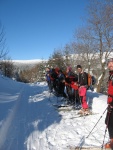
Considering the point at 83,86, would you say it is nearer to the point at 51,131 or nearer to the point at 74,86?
the point at 74,86

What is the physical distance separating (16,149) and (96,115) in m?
4.07

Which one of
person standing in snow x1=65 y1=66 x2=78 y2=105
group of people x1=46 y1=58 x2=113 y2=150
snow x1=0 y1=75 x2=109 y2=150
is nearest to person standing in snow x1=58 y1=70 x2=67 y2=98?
group of people x1=46 y1=58 x2=113 y2=150

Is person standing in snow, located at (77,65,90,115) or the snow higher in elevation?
person standing in snow, located at (77,65,90,115)

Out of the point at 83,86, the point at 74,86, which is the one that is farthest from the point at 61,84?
the point at 83,86

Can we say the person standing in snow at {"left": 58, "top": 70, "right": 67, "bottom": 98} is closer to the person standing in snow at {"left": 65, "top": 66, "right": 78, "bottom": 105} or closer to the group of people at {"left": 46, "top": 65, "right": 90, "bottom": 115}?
the group of people at {"left": 46, "top": 65, "right": 90, "bottom": 115}

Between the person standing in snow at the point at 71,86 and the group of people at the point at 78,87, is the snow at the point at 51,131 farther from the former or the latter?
the person standing in snow at the point at 71,86

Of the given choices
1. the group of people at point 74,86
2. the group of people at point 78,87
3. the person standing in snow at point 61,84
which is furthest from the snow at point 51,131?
the person standing in snow at point 61,84

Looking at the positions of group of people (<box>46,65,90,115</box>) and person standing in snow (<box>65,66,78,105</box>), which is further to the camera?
person standing in snow (<box>65,66,78,105</box>)

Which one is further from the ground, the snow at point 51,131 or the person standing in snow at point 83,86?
the person standing in snow at point 83,86

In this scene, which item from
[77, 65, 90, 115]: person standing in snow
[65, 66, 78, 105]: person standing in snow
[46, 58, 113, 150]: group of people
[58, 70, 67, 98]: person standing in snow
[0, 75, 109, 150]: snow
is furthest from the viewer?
[58, 70, 67, 98]: person standing in snow

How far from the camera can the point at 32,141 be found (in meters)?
5.71

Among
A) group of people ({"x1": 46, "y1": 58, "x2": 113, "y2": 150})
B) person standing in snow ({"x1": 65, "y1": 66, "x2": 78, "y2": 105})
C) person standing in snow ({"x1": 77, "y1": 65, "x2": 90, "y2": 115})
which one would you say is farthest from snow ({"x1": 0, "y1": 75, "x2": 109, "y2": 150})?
person standing in snow ({"x1": 65, "y1": 66, "x2": 78, "y2": 105})

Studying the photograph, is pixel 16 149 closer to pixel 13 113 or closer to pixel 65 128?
pixel 65 128

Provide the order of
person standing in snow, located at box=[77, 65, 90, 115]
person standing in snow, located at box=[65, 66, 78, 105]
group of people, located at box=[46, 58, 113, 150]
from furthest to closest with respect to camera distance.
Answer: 1. person standing in snow, located at box=[65, 66, 78, 105]
2. person standing in snow, located at box=[77, 65, 90, 115]
3. group of people, located at box=[46, 58, 113, 150]
